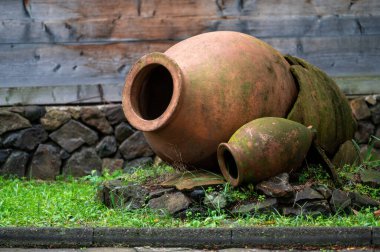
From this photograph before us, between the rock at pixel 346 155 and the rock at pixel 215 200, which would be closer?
the rock at pixel 215 200

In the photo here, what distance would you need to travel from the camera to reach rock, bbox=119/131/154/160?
856 centimetres

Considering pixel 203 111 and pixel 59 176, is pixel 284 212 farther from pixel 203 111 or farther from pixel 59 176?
pixel 59 176

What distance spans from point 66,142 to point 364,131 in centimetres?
343

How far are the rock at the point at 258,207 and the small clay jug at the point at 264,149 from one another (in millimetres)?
188

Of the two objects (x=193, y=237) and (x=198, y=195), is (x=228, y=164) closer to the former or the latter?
(x=198, y=195)

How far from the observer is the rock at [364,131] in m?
8.54

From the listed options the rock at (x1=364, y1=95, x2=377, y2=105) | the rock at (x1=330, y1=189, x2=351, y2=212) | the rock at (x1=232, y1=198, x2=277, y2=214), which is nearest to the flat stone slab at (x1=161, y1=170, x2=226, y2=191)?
the rock at (x1=232, y1=198, x2=277, y2=214)

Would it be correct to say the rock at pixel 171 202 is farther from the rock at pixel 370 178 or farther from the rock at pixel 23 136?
the rock at pixel 23 136

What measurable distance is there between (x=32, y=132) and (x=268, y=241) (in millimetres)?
4343

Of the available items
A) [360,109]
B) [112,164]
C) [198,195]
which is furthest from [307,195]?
[112,164]

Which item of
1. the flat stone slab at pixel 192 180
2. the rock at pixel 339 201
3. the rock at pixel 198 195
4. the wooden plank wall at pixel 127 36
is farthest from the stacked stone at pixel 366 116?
the rock at pixel 198 195

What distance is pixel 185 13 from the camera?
838 cm

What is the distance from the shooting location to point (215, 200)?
5.57 meters

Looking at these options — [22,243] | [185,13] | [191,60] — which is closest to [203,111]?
[191,60]
